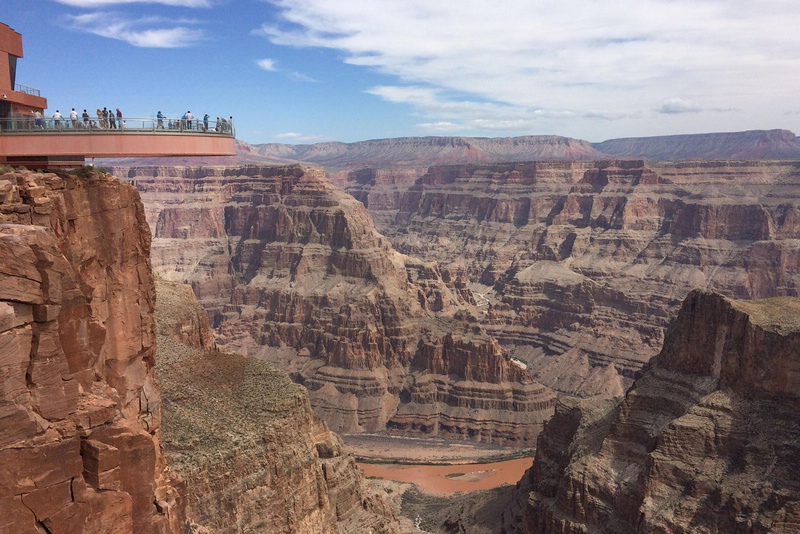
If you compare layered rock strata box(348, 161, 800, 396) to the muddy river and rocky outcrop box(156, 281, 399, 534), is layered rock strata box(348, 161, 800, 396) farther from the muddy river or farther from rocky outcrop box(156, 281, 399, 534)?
rocky outcrop box(156, 281, 399, 534)

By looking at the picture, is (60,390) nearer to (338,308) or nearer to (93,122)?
(93,122)

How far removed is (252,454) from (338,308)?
96593 millimetres

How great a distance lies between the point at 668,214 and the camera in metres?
192

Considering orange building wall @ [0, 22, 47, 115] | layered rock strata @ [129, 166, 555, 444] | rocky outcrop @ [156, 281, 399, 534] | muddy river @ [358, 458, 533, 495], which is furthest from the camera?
layered rock strata @ [129, 166, 555, 444]

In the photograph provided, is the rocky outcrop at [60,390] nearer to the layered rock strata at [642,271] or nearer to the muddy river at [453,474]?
the muddy river at [453,474]

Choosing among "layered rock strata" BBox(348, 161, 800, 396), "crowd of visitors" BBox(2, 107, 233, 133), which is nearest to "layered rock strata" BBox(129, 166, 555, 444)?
"layered rock strata" BBox(348, 161, 800, 396)

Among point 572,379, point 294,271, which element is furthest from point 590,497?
point 294,271

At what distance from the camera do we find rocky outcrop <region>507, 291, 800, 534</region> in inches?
1841

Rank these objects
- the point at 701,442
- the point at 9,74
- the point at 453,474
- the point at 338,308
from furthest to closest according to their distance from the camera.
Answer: the point at 338,308, the point at 453,474, the point at 701,442, the point at 9,74

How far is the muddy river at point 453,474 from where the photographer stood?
285ft

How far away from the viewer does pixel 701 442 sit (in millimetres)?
49938

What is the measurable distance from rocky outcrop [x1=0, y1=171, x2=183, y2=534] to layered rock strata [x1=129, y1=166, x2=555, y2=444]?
95.6 meters

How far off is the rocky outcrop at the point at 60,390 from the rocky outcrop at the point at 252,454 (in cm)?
1640

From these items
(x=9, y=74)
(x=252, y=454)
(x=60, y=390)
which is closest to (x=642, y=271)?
(x=252, y=454)
